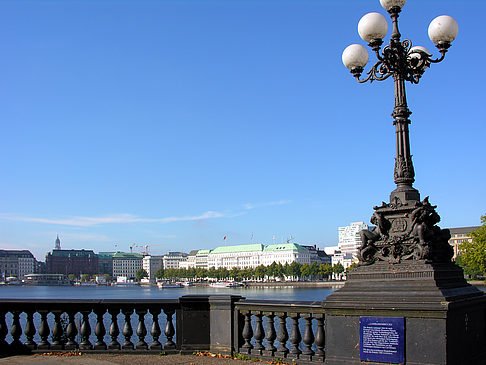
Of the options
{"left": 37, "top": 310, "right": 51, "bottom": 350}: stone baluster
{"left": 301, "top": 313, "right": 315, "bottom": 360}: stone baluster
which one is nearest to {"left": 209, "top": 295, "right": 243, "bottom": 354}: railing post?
{"left": 301, "top": 313, "right": 315, "bottom": 360}: stone baluster

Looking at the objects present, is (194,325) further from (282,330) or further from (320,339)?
(320,339)

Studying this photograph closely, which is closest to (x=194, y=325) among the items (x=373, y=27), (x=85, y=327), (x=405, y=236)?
(x=85, y=327)

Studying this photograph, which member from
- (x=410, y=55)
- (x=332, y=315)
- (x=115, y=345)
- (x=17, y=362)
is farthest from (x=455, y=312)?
(x=17, y=362)

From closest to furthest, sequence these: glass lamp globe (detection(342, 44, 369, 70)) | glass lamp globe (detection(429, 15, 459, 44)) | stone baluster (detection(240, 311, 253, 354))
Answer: stone baluster (detection(240, 311, 253, 354)) < glass lamp globe (detection(429, 15, 459, 44)) < glass lamp globe (detection(342, 44, 369, 70))

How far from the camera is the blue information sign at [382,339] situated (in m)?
8.14

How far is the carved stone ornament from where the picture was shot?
8602mm

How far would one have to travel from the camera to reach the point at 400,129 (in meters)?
9.55

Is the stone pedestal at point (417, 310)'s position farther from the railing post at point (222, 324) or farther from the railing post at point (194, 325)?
the railing post at point (194, 325)

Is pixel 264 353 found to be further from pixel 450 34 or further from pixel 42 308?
pixel 450 34

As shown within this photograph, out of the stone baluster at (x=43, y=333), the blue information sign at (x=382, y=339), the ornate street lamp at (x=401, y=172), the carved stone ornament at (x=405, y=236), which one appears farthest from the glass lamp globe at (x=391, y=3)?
the stone baluster at (x=43, y=333)

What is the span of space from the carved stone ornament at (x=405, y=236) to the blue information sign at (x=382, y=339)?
3.32ft

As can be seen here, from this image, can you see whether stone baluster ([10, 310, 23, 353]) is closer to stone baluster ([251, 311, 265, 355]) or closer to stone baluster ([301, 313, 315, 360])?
stone baluster ([251, 311, 265, 355])

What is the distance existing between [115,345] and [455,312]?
6.29 metres

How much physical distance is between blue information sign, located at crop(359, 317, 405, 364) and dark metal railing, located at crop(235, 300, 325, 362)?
2.66 ft
